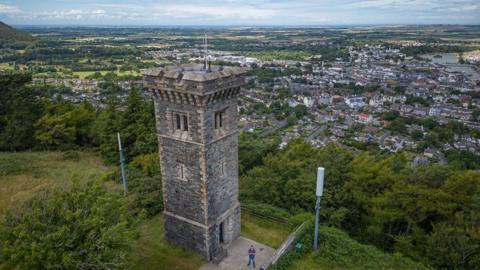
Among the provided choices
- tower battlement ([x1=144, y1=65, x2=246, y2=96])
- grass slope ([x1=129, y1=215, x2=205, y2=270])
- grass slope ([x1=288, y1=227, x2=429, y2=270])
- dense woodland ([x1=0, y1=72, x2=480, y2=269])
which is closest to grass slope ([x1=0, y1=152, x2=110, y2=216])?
dense woodland ([x1=0, y1=72, x2=480, y2=269])

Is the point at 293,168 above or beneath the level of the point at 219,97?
beneath

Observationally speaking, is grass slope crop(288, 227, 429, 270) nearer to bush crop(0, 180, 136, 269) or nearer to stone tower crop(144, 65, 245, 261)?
stone tower crop(144, 65, 245, 261)

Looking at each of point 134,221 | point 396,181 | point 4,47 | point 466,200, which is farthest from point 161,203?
point 4,47

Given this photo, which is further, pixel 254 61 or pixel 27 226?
pixel 254 61

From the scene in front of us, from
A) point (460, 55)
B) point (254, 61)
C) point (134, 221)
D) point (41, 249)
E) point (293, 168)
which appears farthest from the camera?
point (460, 55)

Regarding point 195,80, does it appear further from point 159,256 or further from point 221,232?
point 159,256

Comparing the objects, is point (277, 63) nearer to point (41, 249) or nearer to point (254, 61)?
point (254, 61)

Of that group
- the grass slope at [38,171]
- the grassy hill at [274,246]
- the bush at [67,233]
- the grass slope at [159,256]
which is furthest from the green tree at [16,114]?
the bush at [67,233]

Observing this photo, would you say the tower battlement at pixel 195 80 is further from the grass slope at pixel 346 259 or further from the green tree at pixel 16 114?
→ the green tree at pixel 16 114

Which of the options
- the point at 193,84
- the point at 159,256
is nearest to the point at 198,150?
the point at 193,84
